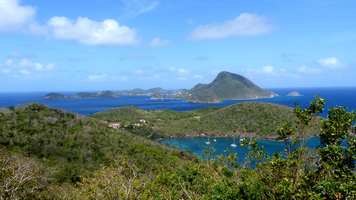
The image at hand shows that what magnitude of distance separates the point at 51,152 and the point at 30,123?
805 cm

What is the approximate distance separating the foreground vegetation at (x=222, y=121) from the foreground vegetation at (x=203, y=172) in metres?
71.7

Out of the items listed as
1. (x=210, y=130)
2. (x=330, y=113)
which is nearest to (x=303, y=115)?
(x=330, y=113)

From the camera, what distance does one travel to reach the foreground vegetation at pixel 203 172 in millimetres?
10719

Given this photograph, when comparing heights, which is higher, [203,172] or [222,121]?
[203,172]

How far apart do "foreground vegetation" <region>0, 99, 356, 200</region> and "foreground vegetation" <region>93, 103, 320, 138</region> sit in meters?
71.7

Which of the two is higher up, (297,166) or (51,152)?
(297,166)

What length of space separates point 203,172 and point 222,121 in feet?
354

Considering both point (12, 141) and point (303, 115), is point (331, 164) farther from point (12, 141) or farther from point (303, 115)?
point (12, 141)

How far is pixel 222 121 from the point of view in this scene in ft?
436

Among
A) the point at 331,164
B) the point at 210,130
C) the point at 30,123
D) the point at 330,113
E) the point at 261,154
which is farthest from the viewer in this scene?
the point at 210,130

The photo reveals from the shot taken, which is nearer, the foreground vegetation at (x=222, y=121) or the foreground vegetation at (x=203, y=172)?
the foreground vegetation at (x=203, y=172)

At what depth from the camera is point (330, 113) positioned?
37.8ft

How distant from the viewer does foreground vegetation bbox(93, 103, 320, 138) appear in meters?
123

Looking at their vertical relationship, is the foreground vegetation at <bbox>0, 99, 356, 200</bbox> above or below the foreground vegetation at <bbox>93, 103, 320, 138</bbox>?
above
